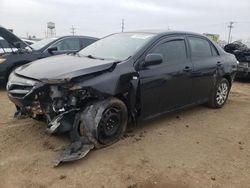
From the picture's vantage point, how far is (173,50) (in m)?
5.57

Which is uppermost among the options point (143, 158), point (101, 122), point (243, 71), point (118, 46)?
point (118, 46)

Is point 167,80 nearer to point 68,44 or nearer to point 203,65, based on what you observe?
point 203,65

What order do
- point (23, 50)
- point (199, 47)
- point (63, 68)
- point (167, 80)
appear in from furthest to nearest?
point (23, 50) → point (199, 47) → point (167, 80) → point (63, 68)

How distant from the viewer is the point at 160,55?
4.98 metres

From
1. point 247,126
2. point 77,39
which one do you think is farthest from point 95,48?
point 77,39

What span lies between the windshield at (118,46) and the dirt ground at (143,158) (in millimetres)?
1263

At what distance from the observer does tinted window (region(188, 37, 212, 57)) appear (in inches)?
239

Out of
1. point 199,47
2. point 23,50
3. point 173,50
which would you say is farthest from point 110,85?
point 23,50

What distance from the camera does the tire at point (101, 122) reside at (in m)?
4.31

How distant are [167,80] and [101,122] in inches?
57.3

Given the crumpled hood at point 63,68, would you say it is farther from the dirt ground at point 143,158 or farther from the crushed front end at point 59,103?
the dirt ground at point 143,158

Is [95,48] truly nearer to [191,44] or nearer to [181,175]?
[191,44]

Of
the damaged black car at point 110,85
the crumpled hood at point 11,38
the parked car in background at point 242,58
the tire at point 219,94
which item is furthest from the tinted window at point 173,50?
the parked car in background at point 242,58

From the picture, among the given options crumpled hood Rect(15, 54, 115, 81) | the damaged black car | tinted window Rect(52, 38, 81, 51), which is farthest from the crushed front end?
tinted window Rect(52, 38, 81, 51)
